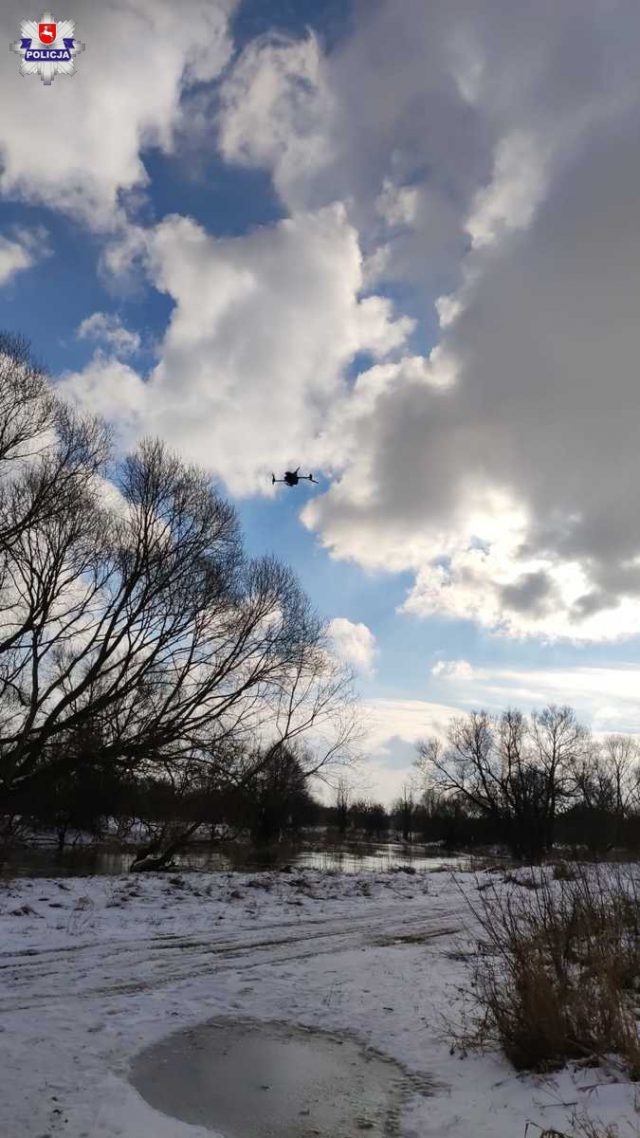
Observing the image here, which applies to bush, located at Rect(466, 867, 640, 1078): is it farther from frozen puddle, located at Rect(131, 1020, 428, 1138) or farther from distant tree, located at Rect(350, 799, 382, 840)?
distant tree, located at Rect(350, 799, 382, 840)

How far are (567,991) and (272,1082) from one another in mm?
2186

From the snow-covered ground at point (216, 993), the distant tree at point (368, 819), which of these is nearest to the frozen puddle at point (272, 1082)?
the snow-covered ground at point (216, 993)

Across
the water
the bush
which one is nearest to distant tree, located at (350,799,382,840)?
the water

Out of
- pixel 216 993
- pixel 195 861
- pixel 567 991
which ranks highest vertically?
pixel 567 991

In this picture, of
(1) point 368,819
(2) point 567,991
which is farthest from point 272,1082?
(1) point 368,819

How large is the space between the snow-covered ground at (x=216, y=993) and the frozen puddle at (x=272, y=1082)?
0.55 feet

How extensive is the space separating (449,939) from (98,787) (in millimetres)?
14040

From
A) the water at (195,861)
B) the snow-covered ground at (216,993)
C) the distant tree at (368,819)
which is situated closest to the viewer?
the snow-covered ground at (216,993)

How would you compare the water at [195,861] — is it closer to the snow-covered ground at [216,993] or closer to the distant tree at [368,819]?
the snow-covered ground at [216,993]

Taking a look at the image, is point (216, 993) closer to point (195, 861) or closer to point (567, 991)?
point (567, 991)

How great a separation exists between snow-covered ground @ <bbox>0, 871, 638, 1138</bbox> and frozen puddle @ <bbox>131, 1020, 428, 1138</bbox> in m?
0.17

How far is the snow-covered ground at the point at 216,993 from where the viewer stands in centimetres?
446

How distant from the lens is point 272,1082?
202 inches

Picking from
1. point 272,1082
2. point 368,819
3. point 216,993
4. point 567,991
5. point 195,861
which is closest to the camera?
point 272,1082
